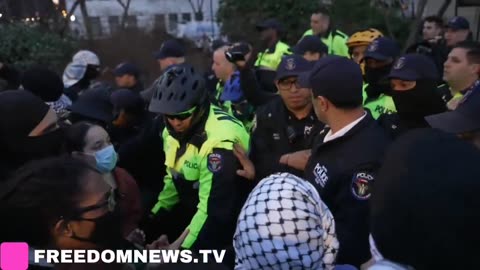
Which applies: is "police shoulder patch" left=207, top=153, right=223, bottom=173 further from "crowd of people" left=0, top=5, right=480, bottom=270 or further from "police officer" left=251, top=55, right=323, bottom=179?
"police officer" left=251, top=55, right=323, bottom=179

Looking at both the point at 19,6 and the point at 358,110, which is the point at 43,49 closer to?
the point at 19,6

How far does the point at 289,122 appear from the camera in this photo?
176 inches

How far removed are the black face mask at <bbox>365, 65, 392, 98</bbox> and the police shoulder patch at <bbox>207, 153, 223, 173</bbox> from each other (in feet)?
6.10

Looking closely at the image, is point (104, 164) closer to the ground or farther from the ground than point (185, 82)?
closer to the ground

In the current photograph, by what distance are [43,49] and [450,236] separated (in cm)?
1160

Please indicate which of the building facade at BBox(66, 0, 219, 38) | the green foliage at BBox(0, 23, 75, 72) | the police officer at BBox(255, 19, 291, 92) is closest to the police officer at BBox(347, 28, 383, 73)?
the police officer at BBox(255, 19, 291, 92)

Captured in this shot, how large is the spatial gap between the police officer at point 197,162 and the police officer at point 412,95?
0.96 m

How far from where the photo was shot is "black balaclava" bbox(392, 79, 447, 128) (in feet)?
13.5

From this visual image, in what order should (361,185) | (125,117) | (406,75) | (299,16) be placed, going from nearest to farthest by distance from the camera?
(361,185) < (406,75) < (125,117) < (299,16)

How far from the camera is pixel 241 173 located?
12.2 feet

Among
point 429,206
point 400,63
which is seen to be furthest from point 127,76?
point 429,206

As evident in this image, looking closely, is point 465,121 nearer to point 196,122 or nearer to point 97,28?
point 196,122

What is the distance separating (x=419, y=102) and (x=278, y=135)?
90 centimetres

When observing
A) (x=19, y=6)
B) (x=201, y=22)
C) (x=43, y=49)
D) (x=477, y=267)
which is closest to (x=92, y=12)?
(x=201, y=22)
